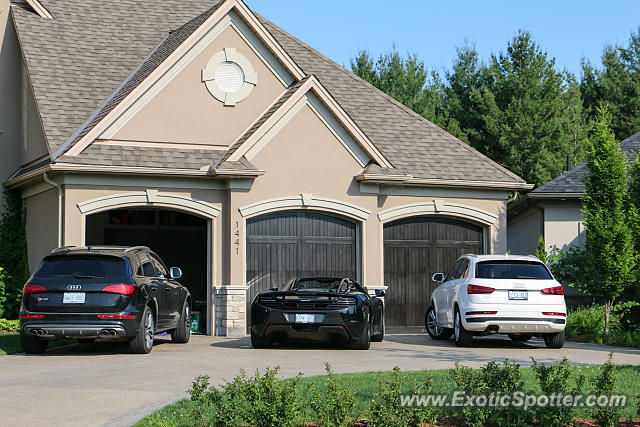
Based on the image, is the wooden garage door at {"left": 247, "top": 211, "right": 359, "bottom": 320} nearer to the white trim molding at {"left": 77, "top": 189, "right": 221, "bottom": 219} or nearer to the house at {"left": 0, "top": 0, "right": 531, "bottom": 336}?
the house at {"left": 0, "top": 0, "right": 531, "bottom": 336}

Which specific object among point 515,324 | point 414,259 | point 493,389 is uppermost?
point 414,259

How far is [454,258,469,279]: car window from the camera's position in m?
17.0

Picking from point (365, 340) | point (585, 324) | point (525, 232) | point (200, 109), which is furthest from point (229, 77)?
point (525, 232)

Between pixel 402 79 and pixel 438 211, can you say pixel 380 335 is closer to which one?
pixel 438 211

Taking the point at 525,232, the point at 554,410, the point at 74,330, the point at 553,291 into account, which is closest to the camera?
the point at 554,410

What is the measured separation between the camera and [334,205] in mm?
20781

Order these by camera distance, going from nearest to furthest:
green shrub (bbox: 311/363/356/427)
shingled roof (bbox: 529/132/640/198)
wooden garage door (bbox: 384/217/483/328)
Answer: green shrub (bbox: 311/363/356/427)
wooden garage door (bbox: 384/217/483/328)
shingled roof (bbox: 529/132/640/198)

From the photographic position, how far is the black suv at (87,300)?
13.9m

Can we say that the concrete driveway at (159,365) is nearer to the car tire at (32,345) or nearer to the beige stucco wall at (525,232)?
the car tire at (32,345)

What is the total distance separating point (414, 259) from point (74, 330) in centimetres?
1037

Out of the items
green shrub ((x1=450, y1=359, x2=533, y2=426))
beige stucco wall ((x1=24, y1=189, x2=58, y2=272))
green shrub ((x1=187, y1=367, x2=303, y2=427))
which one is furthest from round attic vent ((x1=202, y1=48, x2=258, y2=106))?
green shrub ((x1=187, y1=367, x2=303, y2=427))

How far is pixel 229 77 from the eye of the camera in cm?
2091

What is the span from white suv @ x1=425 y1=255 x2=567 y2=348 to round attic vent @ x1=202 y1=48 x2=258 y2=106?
7.28 m

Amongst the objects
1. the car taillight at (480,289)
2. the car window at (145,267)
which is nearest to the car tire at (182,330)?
the car window at (145,267)
